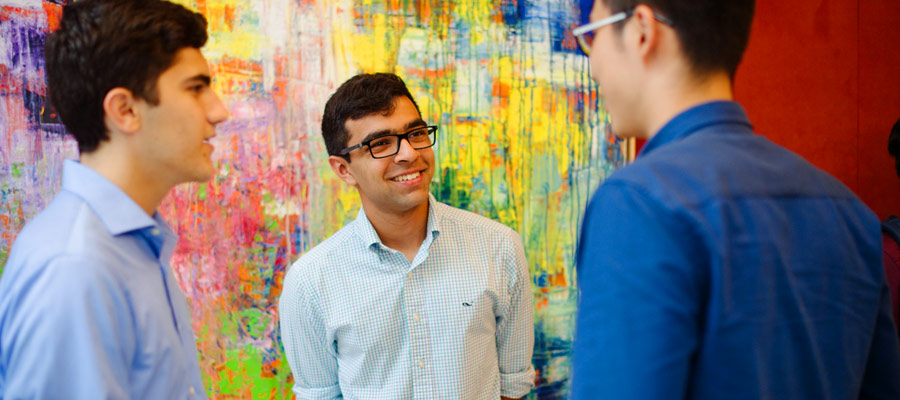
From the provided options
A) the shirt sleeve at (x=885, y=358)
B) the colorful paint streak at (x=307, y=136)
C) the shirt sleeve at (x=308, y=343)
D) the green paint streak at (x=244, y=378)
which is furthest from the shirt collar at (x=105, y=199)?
the shirt sleeve at (x=885, y=358)

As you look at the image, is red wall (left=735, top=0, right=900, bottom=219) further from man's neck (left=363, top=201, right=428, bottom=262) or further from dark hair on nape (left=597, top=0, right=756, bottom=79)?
dark hair on nape (left=597, top=0, right=756, bottom=79)

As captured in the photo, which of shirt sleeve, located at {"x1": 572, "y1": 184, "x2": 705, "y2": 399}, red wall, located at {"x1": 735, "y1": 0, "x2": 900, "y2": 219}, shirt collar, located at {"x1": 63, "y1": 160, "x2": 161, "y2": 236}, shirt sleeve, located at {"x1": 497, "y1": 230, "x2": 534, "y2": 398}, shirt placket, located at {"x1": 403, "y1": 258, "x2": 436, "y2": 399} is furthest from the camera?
red wall, located at {"x1": 735, "y1": 0, "x2": 900, "y2": 219}

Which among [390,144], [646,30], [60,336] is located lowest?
[60,336]

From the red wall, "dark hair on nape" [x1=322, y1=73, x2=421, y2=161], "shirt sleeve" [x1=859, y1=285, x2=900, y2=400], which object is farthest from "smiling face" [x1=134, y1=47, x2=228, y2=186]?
the red wall

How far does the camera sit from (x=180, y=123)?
124cm

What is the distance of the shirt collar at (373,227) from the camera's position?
1945 mm

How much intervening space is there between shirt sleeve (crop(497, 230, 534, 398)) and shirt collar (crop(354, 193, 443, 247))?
0.25 meters

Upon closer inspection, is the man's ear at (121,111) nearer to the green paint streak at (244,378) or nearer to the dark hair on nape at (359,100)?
the dark hair on nape at (359,100)

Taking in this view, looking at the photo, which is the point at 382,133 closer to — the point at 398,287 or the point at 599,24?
the point at 398,287

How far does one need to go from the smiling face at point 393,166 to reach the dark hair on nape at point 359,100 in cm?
2

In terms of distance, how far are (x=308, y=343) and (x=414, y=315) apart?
34cm

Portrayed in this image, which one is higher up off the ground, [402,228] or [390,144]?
[390,144]

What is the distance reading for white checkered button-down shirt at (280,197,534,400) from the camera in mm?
1869

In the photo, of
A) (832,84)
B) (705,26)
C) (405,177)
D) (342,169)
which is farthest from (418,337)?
(832,84)
